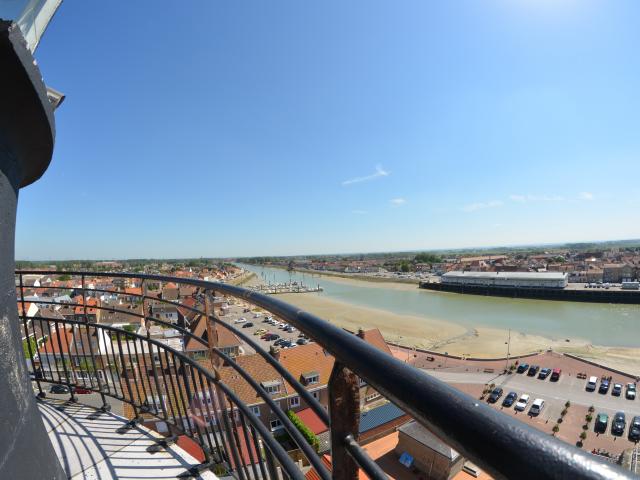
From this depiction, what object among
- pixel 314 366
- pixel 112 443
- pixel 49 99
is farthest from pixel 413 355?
pixel 49 99

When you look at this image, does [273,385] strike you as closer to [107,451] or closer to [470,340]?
[107,451]

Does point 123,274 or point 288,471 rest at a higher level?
point 123,274

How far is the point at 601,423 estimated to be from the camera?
12906 millimetres

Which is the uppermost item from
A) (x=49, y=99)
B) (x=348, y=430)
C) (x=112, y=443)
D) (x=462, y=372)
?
(x=49, y=99)

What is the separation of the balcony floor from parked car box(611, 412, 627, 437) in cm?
1630

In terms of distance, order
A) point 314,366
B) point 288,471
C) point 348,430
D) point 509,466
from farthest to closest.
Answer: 1. point 314,366
2. point 288,471
3. point 348,430
4. point 509,466

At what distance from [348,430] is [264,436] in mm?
625

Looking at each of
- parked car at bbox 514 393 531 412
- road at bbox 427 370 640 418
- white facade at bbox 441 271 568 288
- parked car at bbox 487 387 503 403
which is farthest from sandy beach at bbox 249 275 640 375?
white facade at bbox 441 271 568 288

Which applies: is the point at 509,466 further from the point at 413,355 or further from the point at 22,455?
the point at 413,355

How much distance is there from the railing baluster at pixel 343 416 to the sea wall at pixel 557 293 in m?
52.8

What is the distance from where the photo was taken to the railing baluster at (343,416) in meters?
0.70

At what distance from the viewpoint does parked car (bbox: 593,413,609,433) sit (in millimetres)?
12648

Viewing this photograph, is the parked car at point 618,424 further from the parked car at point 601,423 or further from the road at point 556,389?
the road at point 556,389

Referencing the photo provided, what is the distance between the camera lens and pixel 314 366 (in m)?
14.9
